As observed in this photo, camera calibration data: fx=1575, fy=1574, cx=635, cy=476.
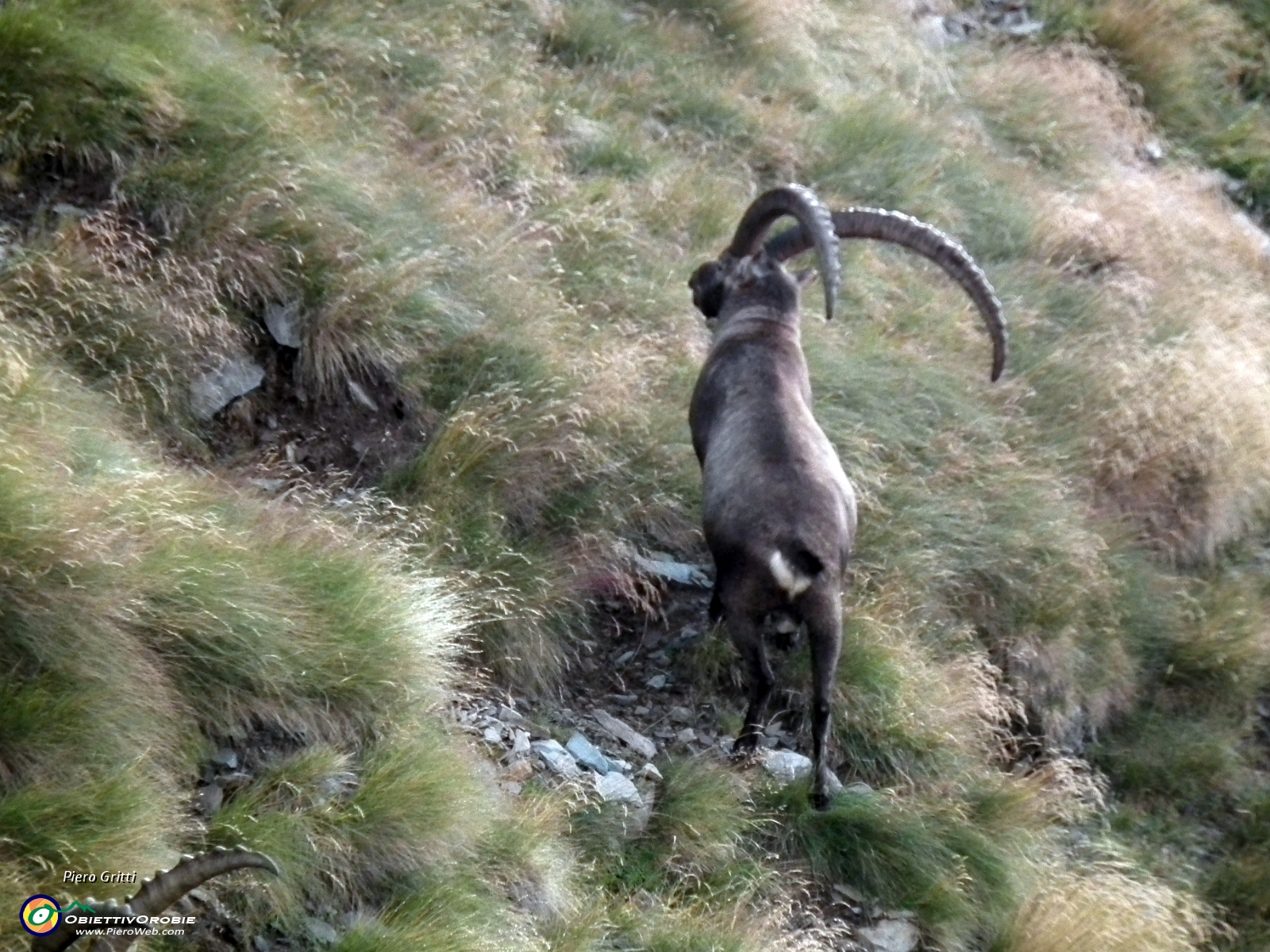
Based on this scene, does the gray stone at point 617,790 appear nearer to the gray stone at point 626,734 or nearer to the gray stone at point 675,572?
the gray stone at point 626,734

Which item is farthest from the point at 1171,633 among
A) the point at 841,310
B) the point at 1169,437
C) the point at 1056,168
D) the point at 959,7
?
the point at 959,7

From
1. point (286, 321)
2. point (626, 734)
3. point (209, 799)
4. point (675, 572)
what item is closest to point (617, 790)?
point (626, 734)

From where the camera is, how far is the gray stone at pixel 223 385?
7.11 meters

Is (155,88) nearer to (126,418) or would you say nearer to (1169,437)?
(126,418)

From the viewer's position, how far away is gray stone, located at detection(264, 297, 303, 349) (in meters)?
7.55

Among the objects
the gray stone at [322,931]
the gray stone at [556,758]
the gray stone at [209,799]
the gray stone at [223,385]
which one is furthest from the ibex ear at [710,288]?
the gray stone at [322,931]

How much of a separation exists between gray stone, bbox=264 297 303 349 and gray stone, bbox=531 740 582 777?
2372 millimetres

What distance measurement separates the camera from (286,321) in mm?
7570

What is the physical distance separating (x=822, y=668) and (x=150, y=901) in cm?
328

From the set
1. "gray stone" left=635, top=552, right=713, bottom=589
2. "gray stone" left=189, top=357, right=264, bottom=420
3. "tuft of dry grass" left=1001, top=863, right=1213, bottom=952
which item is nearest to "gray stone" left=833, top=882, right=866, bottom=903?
"tuft of dry grass" left=1001, top=863, right=1213, bottom=952

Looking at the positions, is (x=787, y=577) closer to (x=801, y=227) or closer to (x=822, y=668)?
(x=822, y=668)

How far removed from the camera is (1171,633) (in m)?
9.52

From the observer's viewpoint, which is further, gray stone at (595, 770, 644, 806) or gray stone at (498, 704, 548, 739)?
gray stone at (498, 704, 548, 739)

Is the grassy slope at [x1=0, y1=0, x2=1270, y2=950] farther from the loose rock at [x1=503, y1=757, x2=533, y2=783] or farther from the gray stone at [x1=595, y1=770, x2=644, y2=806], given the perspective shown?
the loose rock at [x1=503, y1=757, x2=533, y2=783]
